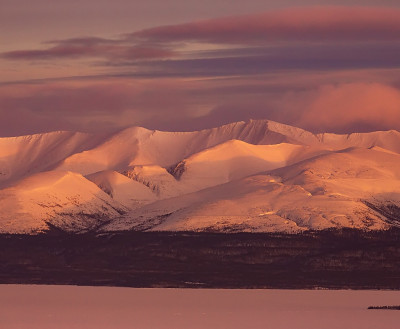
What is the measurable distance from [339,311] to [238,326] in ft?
96.0

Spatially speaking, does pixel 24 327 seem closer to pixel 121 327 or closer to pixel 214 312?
pixel 121 327

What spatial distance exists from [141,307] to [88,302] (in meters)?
12.6

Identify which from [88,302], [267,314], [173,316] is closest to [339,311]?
[267,314]

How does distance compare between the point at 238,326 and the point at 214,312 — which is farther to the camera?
the point at 214,312

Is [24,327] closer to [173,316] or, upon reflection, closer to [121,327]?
[121,327]

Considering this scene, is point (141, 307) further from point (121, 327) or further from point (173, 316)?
point (121, 327)

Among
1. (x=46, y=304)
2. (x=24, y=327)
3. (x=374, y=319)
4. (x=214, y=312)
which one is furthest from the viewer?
(x=46, y=304)

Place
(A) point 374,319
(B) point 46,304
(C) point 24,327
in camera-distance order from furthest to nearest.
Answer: (B) point 46,304
(A) point 374,319
(C) point 24,327

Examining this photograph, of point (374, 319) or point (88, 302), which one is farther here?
point (88, 302)

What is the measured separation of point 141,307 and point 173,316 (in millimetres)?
17750

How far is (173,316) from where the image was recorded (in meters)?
170

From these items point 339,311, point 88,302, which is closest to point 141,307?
point 88,302

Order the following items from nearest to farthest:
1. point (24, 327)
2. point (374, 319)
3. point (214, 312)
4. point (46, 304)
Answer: point (24, 327)
point (374, 319)
point (214, 312)
point (46, 304)

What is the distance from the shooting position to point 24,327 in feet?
497
